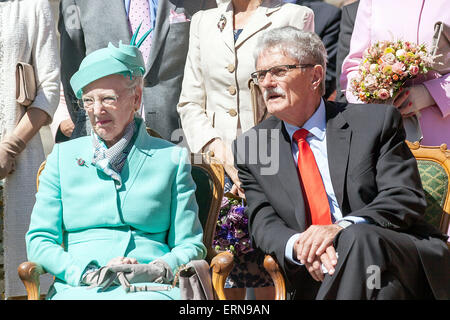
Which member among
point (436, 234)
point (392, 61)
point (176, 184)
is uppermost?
point (392, 61)

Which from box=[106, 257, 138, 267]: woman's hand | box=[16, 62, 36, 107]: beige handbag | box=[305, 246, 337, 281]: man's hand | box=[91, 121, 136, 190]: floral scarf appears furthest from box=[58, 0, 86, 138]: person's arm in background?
box=[305, 246, 337, 281]: man's hand

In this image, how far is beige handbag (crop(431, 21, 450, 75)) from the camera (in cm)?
493

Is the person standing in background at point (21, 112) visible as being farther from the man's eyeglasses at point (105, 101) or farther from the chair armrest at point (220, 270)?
the chair armrest at point (220, 270)

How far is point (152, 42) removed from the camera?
17.9 ft

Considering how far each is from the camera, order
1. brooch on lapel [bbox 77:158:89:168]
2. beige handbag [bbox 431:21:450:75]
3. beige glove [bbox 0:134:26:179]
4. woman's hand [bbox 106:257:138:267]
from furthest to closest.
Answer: beige glove [bbox 0:134:26:179] < beige handbag [bbox 431:21:450:75] < brooch on lapel [bbox 77:158:89:168] < woman's hand [bbox 106:257:138:267]

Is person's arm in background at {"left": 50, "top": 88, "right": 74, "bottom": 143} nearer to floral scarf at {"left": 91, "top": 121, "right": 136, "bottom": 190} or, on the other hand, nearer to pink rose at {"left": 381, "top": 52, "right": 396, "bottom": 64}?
floral scarf at {"left": 91, "top": 121, "right": 136, "bottom": 190}

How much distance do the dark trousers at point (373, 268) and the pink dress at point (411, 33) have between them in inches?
55.0

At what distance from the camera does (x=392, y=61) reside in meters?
4.71

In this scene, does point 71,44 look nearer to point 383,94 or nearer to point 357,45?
point 357,45

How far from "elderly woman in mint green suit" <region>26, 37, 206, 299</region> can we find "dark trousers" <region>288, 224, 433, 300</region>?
2.87 ft

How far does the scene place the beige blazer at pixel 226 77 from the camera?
16.8 feet
